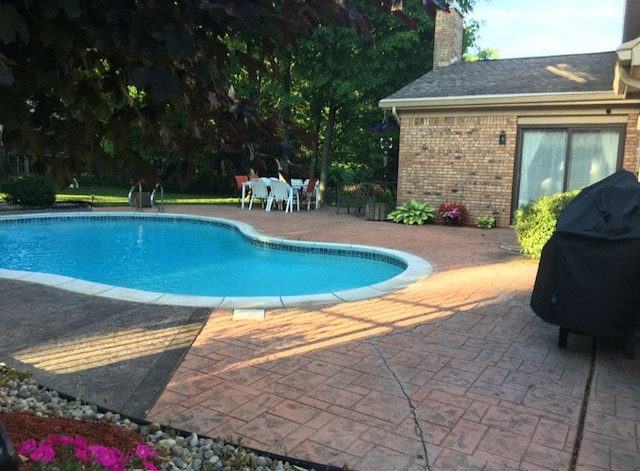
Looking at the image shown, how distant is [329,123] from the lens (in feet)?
58.1

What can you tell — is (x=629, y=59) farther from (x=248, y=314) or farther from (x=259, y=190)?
(x=259, y=190)

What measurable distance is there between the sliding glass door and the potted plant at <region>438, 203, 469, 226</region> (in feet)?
3.99

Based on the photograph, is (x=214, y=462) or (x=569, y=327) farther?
(x=569, y=327)

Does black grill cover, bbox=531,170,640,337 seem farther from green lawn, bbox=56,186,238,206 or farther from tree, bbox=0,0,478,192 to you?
green lawn, bbox=56,186,238,206

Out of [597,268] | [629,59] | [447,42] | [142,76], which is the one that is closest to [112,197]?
[447,42]

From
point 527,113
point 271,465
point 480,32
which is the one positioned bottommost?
point 271,465

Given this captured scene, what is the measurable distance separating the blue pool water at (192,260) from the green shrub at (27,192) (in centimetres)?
195

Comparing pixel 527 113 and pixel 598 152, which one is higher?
pixel 527 113

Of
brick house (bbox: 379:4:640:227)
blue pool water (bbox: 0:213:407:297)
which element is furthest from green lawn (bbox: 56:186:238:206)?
brick house (bbox: 379:4:640:227)

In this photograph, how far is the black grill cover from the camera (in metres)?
3.55

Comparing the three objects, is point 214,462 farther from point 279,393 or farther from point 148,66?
point 148,66

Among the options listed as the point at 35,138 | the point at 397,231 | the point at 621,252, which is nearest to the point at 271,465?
the point at 35,138

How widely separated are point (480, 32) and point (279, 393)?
22560 millimetres

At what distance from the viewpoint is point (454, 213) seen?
12047 mm
